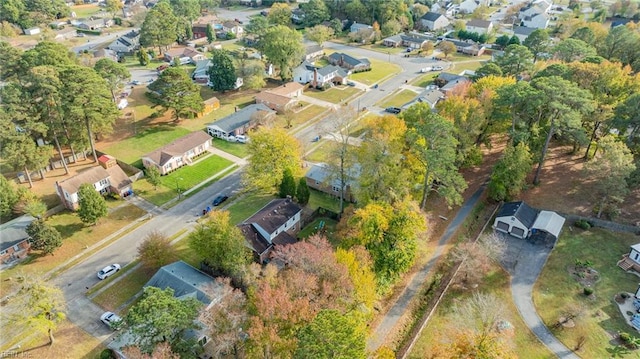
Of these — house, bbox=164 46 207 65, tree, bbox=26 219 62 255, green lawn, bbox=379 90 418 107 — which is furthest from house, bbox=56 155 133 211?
house, bbox=164 46 207 65

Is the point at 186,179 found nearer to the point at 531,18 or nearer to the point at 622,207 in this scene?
the point at 622,207

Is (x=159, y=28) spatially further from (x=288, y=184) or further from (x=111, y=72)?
(x=288, y=184)

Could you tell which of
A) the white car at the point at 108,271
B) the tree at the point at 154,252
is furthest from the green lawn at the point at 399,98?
the white car at the point at 108,271

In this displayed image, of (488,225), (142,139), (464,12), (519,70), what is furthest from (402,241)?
(464,12)

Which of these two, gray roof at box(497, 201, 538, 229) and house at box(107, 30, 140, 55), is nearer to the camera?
gray roof at box(497, 201, 538, 229)

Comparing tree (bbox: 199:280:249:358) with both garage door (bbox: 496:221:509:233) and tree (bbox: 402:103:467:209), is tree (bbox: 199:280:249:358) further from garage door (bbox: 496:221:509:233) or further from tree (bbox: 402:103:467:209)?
garage door (bbox: 496:221:509:233)
